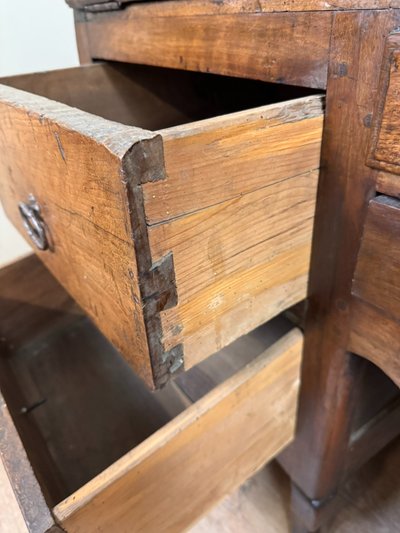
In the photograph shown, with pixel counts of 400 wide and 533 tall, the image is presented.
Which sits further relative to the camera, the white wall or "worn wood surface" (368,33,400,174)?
the white wall

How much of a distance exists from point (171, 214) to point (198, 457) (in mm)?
329

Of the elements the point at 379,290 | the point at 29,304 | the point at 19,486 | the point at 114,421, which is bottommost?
the point at 114,421

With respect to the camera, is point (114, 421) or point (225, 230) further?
point (114, 421)

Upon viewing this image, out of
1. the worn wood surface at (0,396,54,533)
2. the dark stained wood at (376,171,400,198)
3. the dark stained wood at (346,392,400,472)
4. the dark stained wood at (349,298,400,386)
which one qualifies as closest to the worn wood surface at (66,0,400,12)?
the dark stained wood at (376,171,400,198)

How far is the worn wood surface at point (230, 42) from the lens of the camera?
1.36 ft

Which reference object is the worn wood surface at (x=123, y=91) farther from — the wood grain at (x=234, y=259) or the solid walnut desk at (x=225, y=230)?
the wood grain at (x=234, y=259)

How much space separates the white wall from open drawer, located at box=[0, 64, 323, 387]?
0.74 m

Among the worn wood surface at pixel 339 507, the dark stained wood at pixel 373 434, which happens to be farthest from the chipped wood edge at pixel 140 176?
the worn wood surface at pixel 339 507

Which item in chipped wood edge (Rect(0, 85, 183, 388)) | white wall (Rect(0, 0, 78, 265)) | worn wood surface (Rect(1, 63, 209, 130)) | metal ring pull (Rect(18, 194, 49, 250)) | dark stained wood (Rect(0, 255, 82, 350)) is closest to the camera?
chipped wood edge (Rect(0, 85, 183, 388))

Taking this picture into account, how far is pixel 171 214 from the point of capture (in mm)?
360

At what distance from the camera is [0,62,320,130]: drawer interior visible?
0.70m

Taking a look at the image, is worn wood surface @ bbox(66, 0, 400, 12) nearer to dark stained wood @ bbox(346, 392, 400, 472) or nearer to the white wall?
dark stained wood @ bbox(346, 392, 400, 472)

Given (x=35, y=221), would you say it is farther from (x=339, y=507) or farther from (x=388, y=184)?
(x=339, y=507)

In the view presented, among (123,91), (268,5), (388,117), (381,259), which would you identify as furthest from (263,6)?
→ (123,91)
